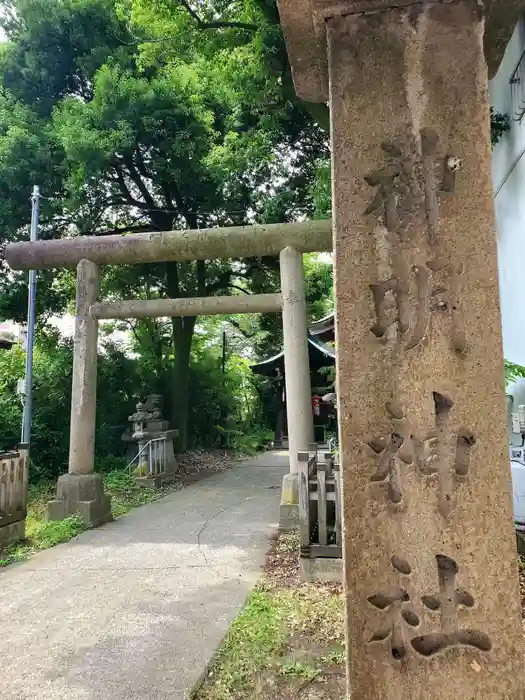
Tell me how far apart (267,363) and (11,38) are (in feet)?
37.1

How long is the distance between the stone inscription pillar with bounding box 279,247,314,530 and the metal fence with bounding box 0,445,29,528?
306cm

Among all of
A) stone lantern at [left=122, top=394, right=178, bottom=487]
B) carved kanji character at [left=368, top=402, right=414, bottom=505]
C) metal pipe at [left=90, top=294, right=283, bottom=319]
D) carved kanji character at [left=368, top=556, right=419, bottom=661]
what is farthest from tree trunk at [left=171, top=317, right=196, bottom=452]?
carved kanji character at [left=368, top=556, right=419, bottom=661]

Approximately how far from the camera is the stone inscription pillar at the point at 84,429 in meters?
6.57

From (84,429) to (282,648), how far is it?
14.5 feet

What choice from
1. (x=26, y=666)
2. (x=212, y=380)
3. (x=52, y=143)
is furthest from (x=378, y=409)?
(x=212, y=380)

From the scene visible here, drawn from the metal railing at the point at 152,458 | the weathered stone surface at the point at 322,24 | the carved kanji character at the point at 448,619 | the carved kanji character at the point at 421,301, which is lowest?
the metal railing at the point at 152,458

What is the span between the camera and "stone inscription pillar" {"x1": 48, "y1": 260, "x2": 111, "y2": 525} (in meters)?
6.57

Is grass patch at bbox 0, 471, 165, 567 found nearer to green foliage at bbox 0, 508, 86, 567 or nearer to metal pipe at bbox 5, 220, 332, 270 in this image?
green foliage at bbox 0, 508, 86, 567

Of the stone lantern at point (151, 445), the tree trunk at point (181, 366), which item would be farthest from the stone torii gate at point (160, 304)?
the tree trunk at point (181, 366)

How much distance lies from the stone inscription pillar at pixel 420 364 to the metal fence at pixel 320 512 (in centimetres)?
258

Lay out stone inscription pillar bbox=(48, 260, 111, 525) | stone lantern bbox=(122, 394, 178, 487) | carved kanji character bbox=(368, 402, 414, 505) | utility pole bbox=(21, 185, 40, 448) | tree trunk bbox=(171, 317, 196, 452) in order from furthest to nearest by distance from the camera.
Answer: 1. tree trunk bbox=(171, 317, 196, 452)
2. stone lantern bbox=(122, 394, 178, 487)
3. utility pole bbox=(21, 185, 40, 448)
4. stone inscription pillar bbox=(48, 260, 111, 525)
5. carved kanji character bbox=(368, 402, 414, 505)

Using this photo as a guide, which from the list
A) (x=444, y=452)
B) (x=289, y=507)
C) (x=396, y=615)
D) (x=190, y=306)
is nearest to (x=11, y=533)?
(x=289, y=507)

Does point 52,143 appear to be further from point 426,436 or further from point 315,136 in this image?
point 426,436

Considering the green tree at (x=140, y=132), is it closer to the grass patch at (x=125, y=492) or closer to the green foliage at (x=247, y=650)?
the grass patch at (x=125, y=492)
